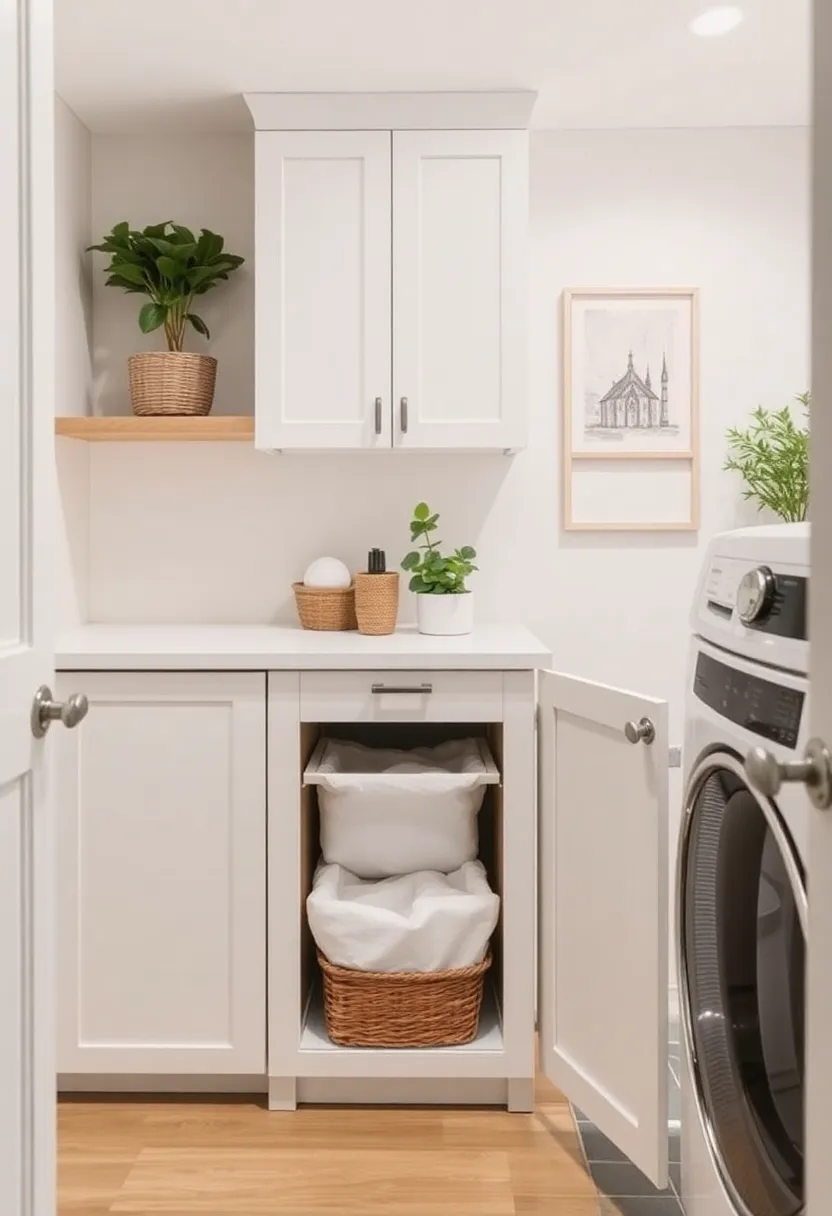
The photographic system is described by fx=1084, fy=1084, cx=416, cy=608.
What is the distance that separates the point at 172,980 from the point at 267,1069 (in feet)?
0.92

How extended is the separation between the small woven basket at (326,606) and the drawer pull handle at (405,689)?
444 mm

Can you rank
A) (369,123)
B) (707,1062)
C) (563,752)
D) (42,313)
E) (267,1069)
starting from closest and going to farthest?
(42,313) < (707,1062) < (563,752) < (267,1069) < (369,123)

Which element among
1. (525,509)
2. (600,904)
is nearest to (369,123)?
(525,509)

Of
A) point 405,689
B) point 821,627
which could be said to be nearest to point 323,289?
point 405,689

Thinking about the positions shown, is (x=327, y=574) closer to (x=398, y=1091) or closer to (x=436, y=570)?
(x=436, y=570)

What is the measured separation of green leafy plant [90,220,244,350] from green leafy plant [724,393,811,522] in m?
1.40

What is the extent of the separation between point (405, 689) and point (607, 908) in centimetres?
62

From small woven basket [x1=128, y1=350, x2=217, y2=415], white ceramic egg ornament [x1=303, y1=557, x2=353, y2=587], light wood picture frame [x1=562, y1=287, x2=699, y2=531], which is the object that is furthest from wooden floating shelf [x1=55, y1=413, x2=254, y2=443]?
light wood picture frame [x1=562, y1=287, x2=699, y2=531]

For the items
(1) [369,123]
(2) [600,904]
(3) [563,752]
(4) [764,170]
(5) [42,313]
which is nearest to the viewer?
(5) [42,313]

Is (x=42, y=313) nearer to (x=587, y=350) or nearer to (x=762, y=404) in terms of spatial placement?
(x=587, y=350)

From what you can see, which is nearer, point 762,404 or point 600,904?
point 600,904

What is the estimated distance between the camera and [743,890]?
148cm

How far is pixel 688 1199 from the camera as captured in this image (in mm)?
1625

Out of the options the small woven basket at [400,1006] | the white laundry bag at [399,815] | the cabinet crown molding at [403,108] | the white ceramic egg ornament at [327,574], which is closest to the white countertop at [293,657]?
the white laundry bag at [399,815]
